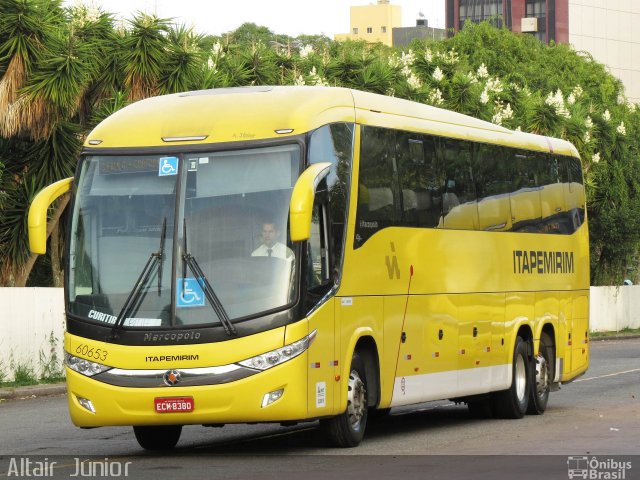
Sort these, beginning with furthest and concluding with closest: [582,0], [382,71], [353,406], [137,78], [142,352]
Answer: [582,0]
[382,71]
[137,78]
[353,406]
[142,352]

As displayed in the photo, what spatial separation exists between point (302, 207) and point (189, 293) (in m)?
1.39

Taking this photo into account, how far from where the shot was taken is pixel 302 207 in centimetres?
1283

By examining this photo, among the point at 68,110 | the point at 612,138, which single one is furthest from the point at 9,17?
the point at 612,138

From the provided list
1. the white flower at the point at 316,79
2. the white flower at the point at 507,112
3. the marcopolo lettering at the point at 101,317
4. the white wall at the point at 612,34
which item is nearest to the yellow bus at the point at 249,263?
the marcopolo lettering at the point at 101,317

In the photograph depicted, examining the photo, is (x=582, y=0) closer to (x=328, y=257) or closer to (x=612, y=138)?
(x=612, y=138)

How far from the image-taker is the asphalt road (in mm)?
12453

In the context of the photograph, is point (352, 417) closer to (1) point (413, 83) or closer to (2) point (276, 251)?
(2) point (276, 251)

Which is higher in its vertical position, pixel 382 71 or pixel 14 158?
pixel 382 71

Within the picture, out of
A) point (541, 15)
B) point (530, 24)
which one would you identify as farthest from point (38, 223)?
point (541, 15)

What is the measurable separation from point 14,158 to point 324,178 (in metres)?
15.2

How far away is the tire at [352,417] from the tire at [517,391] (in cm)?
467

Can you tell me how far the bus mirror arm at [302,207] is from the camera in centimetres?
1280

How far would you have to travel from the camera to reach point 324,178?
45.8 feet

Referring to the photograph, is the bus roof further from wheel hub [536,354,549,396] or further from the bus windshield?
wheel hub [536,354,549,396]
